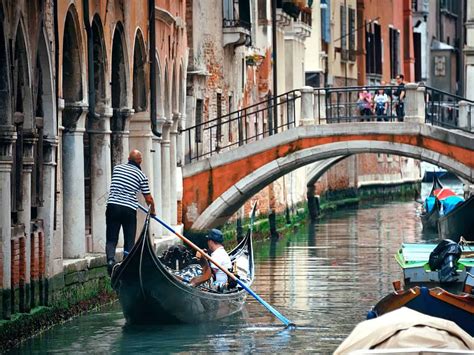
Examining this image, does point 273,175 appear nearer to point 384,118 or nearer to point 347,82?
point 384,118

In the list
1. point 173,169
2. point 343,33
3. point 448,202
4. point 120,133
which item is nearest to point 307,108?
point 173,169

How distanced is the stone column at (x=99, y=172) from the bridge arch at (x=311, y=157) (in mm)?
4687

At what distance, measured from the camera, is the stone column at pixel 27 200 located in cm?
1124

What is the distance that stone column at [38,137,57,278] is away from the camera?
39.0 feet

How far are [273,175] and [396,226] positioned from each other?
6.92m

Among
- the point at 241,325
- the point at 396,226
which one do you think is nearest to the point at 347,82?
the point at 396,226

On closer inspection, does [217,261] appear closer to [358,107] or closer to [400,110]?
[400,110]

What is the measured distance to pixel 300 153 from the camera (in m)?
19.2

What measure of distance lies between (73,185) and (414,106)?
691 cm

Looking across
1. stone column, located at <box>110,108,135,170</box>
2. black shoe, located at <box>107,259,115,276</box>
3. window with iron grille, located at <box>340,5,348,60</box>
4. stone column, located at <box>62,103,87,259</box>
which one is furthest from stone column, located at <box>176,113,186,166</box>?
window with iron grille, located at <box>340,5,348,60</box>

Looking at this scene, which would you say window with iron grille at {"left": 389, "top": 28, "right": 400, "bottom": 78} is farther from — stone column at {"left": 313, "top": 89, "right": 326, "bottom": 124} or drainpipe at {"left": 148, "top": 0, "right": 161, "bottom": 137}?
drainpipe at {"left": 148, "top": 0, "right": 161, "bottom": 137}

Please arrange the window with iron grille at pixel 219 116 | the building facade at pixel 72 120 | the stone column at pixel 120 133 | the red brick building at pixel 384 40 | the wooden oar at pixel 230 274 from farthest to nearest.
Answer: the red brick building at pixel 384 40, the window with iron grille at pixel 219 116, the stone column at pixel 120 133, the wooden oar at pixel 230 274, the building facade at pixel 72 120

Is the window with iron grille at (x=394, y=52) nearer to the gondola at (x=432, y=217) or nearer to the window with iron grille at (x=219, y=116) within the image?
the gondola at (x=432, y=217)

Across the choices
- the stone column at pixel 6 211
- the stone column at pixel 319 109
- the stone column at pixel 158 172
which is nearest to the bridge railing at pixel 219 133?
the stone column at pixel 319 109
